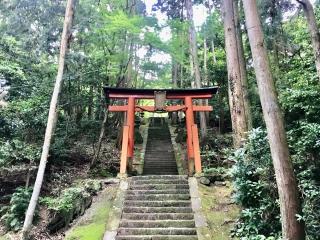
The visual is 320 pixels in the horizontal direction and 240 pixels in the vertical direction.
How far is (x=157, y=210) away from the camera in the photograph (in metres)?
9.17

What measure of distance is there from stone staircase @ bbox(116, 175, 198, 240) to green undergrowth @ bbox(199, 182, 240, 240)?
43 cm

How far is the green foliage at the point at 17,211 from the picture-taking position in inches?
394

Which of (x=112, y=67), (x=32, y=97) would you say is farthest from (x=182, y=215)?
(x=112, y=67)

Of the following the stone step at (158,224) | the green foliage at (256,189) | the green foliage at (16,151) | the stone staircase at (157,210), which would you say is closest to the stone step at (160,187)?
the stone staircase at (157,210)

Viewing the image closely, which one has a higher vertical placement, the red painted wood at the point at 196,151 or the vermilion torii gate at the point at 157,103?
the vermilion torii gate at the point at 157,103

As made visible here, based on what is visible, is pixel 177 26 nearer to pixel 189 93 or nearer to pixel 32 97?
pixel 189 93

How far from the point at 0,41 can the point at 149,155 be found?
8.32m

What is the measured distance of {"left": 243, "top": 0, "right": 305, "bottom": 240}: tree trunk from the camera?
16.9 ft

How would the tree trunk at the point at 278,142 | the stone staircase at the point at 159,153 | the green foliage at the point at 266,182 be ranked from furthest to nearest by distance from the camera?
the stone staircase at the point at 159,153
the green foliage at the point at 266,182
the tree trunk at the point at 278,142

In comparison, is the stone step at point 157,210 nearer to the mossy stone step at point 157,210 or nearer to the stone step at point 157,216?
the mossy stone step at point 157,210

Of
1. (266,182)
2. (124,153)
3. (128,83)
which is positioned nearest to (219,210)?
(266,182)

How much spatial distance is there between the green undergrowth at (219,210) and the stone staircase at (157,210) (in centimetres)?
43

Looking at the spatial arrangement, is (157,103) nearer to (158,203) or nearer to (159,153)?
(158,203)

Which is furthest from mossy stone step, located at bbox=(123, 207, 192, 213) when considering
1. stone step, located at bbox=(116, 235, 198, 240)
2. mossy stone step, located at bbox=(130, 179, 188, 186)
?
mossy stone step, located at bbox=(130, 179, 188, 186)
